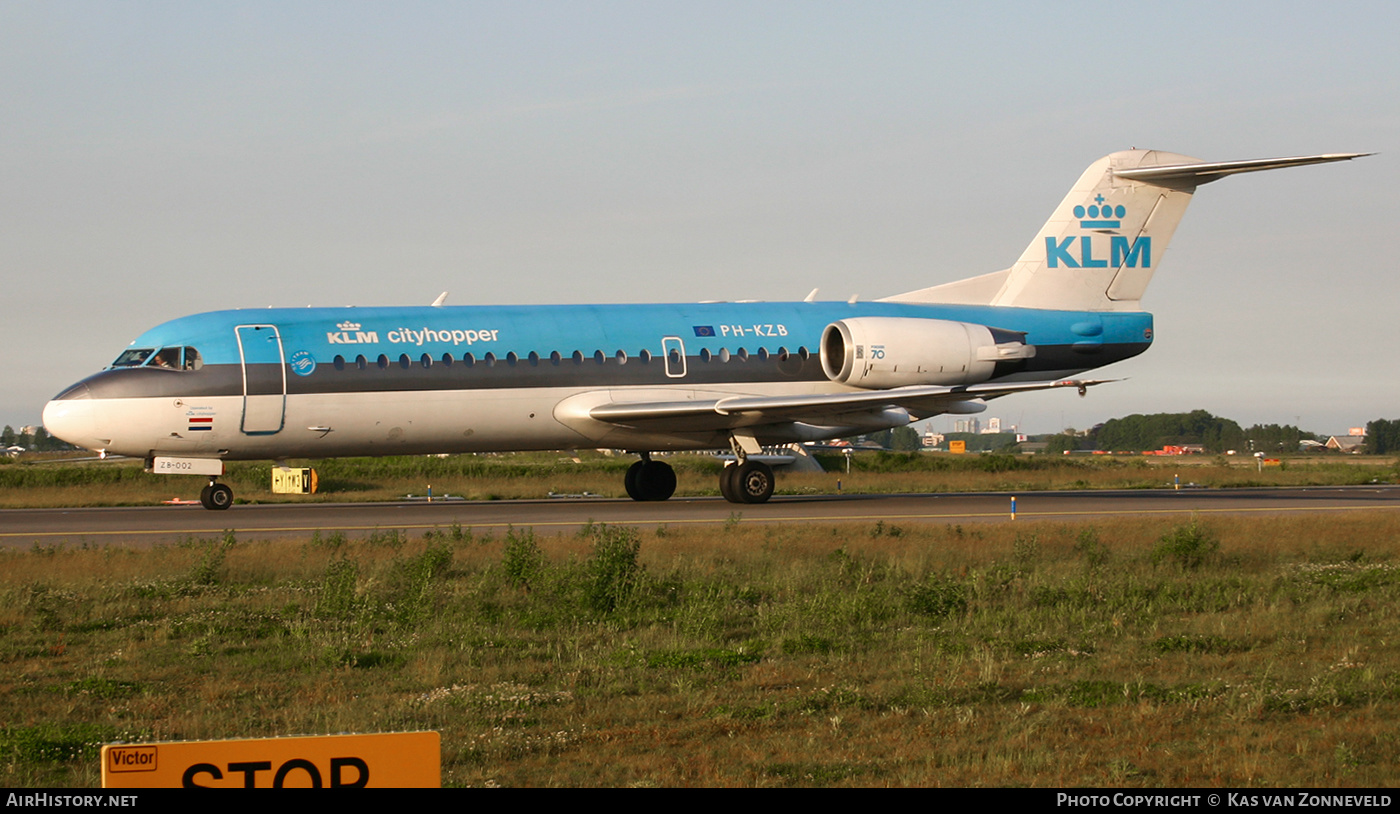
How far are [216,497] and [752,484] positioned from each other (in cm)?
1042

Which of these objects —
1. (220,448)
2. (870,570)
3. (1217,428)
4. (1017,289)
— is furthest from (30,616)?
(1217,428)

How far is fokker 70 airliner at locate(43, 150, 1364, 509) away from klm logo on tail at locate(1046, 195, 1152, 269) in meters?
0.04

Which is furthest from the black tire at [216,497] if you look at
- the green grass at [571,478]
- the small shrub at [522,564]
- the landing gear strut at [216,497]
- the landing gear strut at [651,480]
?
the small shrub at [522,564]

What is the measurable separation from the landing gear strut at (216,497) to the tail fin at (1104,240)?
15060 mm

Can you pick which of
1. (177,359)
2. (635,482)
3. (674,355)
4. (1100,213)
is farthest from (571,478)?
(1100,213)

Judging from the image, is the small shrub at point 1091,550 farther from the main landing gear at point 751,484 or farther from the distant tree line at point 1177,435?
the distant tree line at point 1177,435

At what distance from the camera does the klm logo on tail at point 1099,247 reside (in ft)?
93.6

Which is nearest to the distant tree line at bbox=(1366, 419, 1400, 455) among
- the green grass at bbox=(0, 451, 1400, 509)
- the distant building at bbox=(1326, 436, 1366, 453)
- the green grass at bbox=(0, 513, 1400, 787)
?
the distant building at bbox=(1326, 436, 1366, 453)

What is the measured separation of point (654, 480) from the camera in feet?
90.7

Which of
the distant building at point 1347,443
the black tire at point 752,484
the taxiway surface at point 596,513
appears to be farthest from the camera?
the distant building at point 1347,443

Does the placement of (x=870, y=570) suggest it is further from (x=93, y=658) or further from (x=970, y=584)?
(x=93, y=658)

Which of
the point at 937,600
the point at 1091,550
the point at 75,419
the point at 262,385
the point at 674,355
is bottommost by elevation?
the point at 937,600

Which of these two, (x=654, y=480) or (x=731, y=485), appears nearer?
(x=731, y=485)

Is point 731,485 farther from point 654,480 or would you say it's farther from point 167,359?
point 167,359
